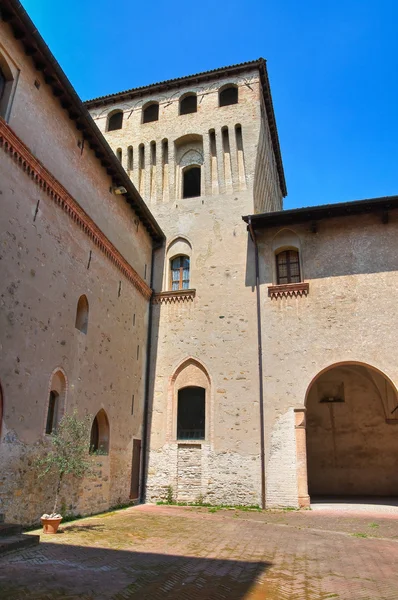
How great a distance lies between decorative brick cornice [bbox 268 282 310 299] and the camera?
16672 mm

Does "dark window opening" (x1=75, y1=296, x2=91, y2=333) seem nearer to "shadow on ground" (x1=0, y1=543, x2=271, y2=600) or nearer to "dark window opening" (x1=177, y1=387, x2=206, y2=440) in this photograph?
"dark window opening" (x1=177, y1=387, x2=206, y2=440)

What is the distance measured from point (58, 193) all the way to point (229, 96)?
13012 millimetres

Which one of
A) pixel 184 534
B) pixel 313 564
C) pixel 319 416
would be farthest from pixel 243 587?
pixel 319 416

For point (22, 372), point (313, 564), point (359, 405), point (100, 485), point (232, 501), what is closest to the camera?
point (313, 564)

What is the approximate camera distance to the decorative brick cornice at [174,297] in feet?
59.6

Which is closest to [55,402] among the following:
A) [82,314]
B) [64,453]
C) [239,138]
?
[64,453]

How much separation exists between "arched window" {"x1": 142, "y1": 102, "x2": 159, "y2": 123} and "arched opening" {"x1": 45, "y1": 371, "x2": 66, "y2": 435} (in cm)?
1550

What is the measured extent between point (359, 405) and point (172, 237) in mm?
11735

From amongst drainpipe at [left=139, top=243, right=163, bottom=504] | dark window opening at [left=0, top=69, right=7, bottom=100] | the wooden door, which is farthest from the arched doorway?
dark window opening at [left=0, top=69, right=7, bottom=100]

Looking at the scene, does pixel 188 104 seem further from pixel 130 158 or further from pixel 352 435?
pixel 352 435

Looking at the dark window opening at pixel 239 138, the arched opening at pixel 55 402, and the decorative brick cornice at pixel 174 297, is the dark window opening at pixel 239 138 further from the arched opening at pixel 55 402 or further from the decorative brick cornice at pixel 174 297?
the arched opening at pixel 55 402

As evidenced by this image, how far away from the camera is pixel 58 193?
11.8m

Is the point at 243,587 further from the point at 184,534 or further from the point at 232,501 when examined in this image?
the point at 232,501

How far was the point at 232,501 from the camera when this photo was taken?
49.8 feet
